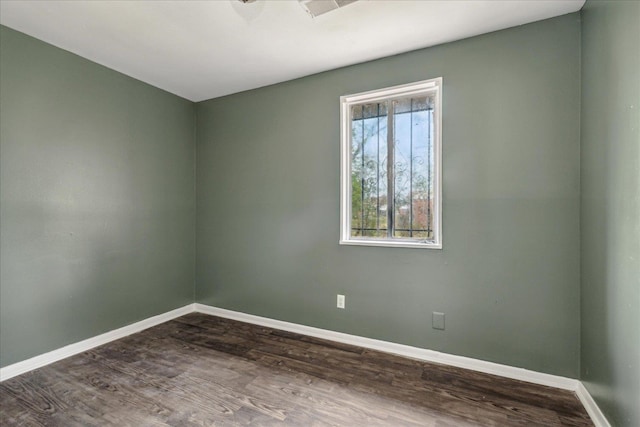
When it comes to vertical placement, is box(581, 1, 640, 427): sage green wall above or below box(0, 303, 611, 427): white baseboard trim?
above

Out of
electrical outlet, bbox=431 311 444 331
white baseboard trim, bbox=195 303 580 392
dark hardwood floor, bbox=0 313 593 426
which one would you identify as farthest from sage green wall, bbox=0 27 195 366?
electrical outlet, bbox=431 311 444 331

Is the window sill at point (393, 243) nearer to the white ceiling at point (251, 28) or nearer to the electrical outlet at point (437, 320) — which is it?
the electrical outlet at point (437, 320)

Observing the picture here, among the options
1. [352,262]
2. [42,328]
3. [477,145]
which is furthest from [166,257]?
Result: [477,145]

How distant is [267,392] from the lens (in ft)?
6.19

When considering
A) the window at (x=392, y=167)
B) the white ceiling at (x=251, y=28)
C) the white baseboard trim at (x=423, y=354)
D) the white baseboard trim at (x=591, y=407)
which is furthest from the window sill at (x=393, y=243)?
the white ceiling at (x=251, y=28)

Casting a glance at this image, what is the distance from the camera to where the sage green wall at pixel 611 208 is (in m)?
1.26

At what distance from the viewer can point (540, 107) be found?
1.96 m

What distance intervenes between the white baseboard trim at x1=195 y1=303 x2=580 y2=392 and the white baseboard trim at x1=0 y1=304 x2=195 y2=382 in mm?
680

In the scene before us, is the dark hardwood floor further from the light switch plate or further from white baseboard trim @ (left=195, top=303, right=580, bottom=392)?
the light switch plate

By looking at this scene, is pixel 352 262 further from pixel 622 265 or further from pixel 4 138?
pixel 4 138

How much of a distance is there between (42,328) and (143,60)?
233cm

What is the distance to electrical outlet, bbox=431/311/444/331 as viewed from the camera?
7.36 feet

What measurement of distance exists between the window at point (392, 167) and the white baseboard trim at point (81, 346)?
2.15m

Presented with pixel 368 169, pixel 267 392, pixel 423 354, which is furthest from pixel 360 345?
pixel 368 169
